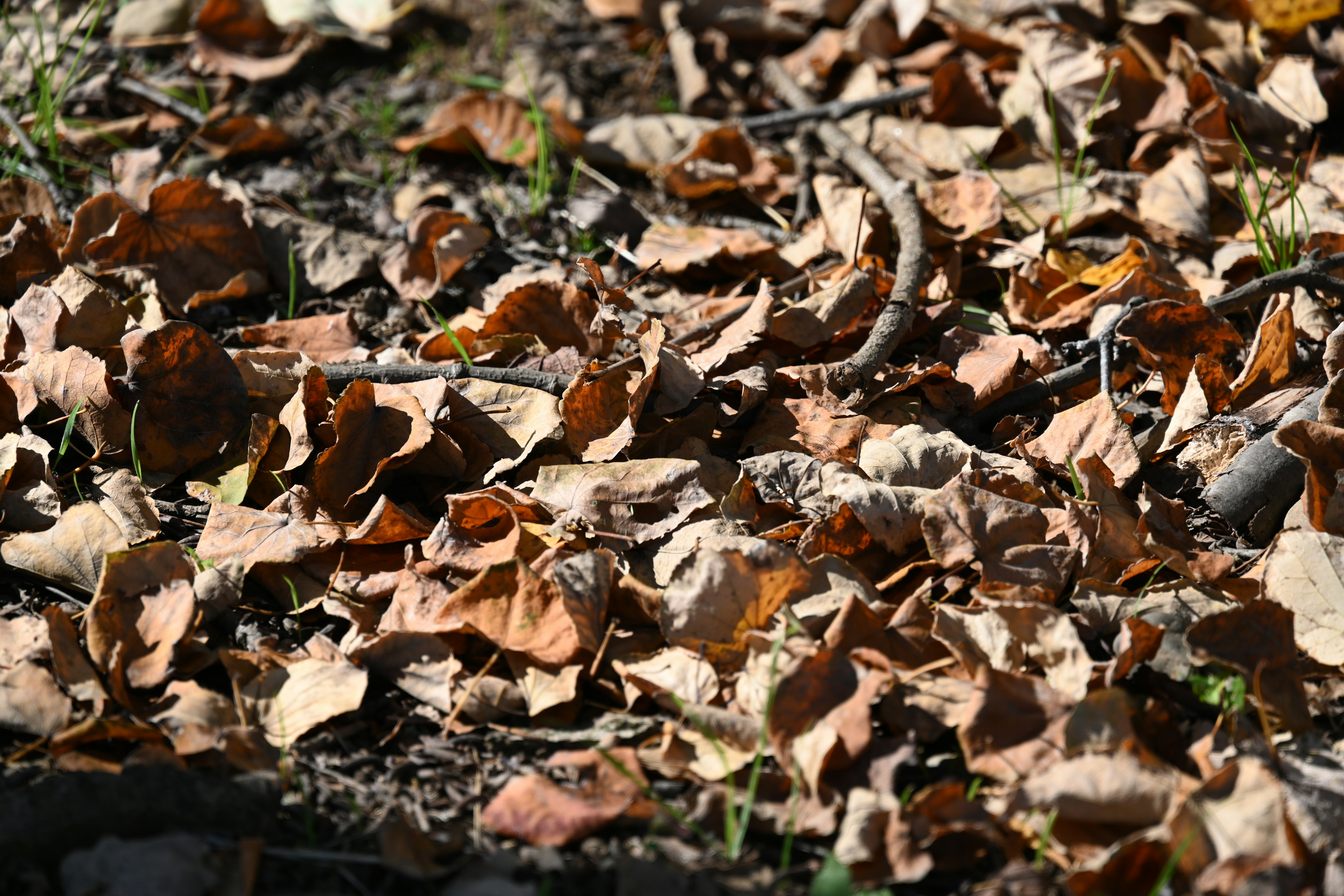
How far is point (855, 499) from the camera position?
1602 millimetres

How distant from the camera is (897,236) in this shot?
244 centimetres

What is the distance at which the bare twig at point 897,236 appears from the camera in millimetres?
1912

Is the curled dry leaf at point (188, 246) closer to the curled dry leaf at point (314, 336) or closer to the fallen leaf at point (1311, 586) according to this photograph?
the curled dry leaf at point (314, 336)

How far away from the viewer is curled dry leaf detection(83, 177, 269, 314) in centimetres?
221

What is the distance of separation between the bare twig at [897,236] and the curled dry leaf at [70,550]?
1.26 meters

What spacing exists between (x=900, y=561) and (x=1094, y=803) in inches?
19.8

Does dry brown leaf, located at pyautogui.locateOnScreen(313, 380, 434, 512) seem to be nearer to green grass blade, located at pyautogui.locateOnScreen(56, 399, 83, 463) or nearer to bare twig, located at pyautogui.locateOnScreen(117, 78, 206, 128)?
green grass blade, located at pyautogui.locateOnScreen(56, 399, 83, 463)

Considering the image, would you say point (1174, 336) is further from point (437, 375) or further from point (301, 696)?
point (301, 696)

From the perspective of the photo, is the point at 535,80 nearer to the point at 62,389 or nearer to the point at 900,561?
the point at 62,389

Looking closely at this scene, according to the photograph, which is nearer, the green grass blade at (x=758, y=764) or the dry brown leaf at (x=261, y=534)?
the green grass blade at (x=758, y=764)

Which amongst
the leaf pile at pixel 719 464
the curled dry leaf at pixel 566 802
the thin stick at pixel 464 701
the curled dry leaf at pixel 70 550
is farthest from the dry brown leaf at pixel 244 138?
the curled dry leaf at pixel 566 802

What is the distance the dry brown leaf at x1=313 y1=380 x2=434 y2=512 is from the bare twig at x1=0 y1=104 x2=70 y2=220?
1262mm

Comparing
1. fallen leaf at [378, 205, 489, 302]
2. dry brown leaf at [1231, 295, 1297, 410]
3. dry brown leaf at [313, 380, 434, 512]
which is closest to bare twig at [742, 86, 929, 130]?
fallen leaf at [378, 205, 489, 302]

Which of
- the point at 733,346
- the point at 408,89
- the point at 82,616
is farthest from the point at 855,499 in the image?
the point at 408,89
